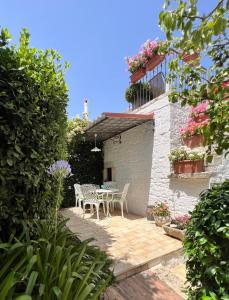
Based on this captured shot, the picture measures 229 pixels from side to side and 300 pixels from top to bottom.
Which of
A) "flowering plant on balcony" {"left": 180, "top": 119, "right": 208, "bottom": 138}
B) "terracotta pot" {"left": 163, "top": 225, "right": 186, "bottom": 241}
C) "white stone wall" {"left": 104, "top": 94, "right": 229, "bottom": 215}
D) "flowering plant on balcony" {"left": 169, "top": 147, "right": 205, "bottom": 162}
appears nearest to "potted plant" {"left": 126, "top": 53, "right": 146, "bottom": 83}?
"white stone wall" {"left": 104, "top": 94, "right": 229, "bottom": 215}

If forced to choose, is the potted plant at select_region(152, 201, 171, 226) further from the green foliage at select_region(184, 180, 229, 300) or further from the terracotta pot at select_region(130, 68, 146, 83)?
the terracotta pot at select_region(130, 68, 146, 83)

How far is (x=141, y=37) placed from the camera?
639 centimetres

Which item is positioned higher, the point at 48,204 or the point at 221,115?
the point at 221,115

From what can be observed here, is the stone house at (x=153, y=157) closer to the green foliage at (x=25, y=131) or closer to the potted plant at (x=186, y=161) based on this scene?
the potted plant at (x=186, y=161)

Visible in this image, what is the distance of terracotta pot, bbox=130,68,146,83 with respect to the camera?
667 cm

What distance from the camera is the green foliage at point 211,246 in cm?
168

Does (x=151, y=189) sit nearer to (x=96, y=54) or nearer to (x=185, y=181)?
(x=185, y=181)

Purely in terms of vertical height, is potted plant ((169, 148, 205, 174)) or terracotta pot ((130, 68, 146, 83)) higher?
terracotta pot ((130, 68, 146, 83))

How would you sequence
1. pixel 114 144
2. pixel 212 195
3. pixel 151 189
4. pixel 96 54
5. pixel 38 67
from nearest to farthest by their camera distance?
pixel 212 195 → pixel 38 67 → pixel 151 189 → pixel 96 54 → pixel 114 144

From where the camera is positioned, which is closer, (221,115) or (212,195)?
(221,115)

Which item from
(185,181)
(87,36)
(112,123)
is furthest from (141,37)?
(185,181)

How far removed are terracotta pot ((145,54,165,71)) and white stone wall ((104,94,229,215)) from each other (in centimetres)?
109

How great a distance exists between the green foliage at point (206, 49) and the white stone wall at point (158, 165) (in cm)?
253

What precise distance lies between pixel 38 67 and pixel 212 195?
8.14ft
